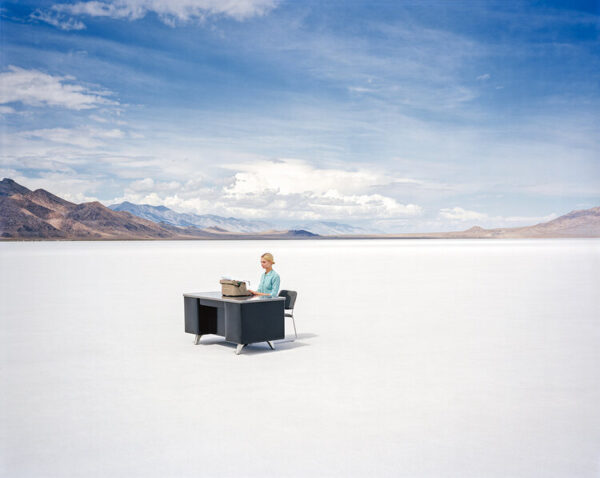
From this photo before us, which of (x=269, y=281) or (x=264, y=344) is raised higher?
(x=269, y=281)

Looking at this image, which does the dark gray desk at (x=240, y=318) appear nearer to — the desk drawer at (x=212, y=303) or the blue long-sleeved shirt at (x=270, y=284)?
the desk drawer at (x=212, y=303)

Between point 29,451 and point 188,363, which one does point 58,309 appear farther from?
point 29,451

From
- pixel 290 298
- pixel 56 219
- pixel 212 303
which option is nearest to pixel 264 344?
pixel 290 298

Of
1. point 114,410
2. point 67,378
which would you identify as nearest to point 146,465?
point 114,410

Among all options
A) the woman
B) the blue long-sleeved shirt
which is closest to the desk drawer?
the woman

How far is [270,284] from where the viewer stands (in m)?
8.41

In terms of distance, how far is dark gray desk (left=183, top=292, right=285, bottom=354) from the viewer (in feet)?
25.1

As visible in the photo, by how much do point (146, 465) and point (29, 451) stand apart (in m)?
1.00

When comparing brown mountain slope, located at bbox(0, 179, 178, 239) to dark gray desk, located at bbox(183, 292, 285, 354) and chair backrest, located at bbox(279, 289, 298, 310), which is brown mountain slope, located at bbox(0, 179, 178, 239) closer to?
dark gray desk, located at bbox(183, 292, 285, 354)

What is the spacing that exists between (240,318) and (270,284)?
933 millimetres

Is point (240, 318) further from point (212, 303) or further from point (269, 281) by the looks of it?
point (269, 281)

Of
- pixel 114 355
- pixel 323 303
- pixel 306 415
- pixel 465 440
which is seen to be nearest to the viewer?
pixel 465 440

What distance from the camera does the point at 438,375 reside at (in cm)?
662

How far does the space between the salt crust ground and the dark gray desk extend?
0.87 ft
